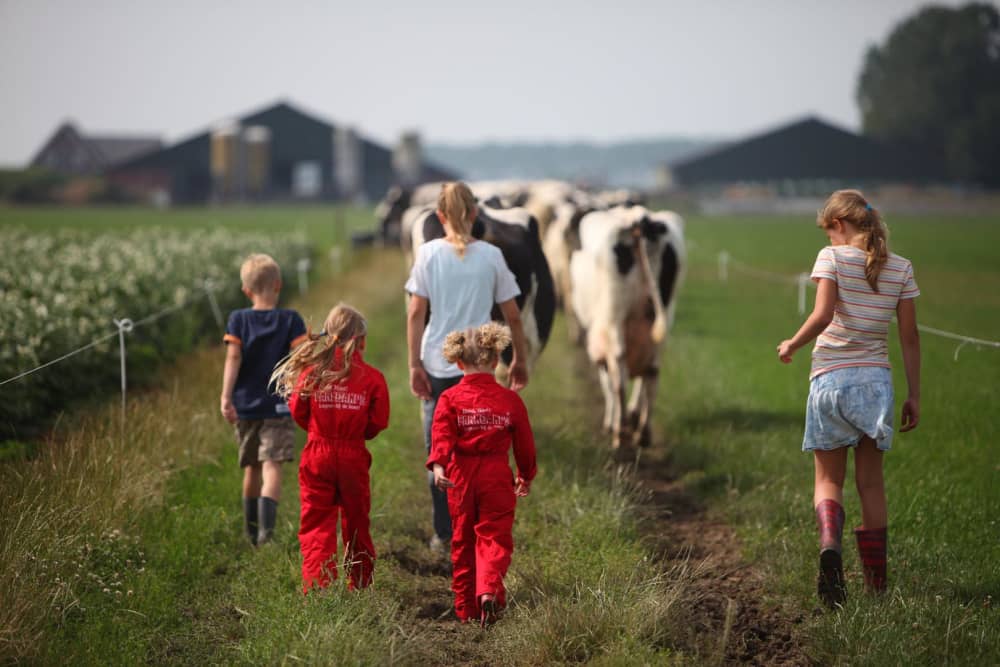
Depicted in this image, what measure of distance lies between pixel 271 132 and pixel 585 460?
71.3 meters

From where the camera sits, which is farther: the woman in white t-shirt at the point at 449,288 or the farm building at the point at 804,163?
the farm building at the point at 804,163

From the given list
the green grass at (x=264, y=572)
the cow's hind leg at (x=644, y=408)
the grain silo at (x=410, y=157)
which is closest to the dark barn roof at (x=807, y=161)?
the grain silo at (x=410, y=157)

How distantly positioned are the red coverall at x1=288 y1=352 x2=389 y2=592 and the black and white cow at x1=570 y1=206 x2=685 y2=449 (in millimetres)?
3982

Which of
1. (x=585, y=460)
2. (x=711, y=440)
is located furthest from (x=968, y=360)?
(x=585, y=460)

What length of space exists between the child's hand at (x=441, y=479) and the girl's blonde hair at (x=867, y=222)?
Result: 2195mm

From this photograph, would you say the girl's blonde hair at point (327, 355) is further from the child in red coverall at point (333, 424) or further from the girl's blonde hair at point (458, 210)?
the girl's blonde hair at point (458, 210)

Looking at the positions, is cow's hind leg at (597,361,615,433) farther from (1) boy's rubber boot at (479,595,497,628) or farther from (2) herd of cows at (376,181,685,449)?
(1) boy's rubber boot at (479,595,497,628)

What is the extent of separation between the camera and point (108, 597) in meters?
5.20

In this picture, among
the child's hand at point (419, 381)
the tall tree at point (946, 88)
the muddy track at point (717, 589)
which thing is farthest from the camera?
the tall tree at point (946, 88)

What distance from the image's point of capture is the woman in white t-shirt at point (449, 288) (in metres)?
5.92

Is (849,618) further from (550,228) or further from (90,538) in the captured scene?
(550,228)

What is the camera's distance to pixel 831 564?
195 inches

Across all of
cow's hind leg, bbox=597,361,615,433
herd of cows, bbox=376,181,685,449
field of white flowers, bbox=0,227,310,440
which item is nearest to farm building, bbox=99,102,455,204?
field of white flowers, bbox=0,227,310,440

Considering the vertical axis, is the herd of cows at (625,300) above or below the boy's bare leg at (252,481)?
above
